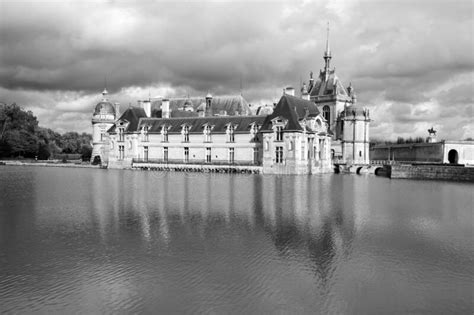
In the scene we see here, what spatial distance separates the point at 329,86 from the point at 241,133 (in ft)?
73.4

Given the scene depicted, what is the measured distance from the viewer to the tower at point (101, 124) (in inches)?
2884

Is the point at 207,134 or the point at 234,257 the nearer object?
the point at 234,257

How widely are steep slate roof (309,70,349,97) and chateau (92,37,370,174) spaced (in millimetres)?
157

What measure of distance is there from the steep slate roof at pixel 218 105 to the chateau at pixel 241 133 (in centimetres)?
15

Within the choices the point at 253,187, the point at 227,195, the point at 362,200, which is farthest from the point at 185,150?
the point at 362,200

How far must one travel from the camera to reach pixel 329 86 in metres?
71.9

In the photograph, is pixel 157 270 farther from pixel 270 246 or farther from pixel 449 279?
pixel 449 279

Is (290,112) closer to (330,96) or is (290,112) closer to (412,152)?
(330,96)

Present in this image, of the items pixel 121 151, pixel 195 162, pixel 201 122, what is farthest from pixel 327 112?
pixel 121 151

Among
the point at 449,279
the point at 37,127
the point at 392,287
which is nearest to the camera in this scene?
the point at 392,287

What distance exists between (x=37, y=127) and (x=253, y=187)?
219ft

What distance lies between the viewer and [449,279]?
40.3 feet

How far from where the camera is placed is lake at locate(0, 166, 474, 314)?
34.1 ft

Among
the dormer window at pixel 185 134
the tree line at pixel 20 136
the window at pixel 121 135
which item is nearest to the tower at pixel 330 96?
the dormer window at pixel 185 134
